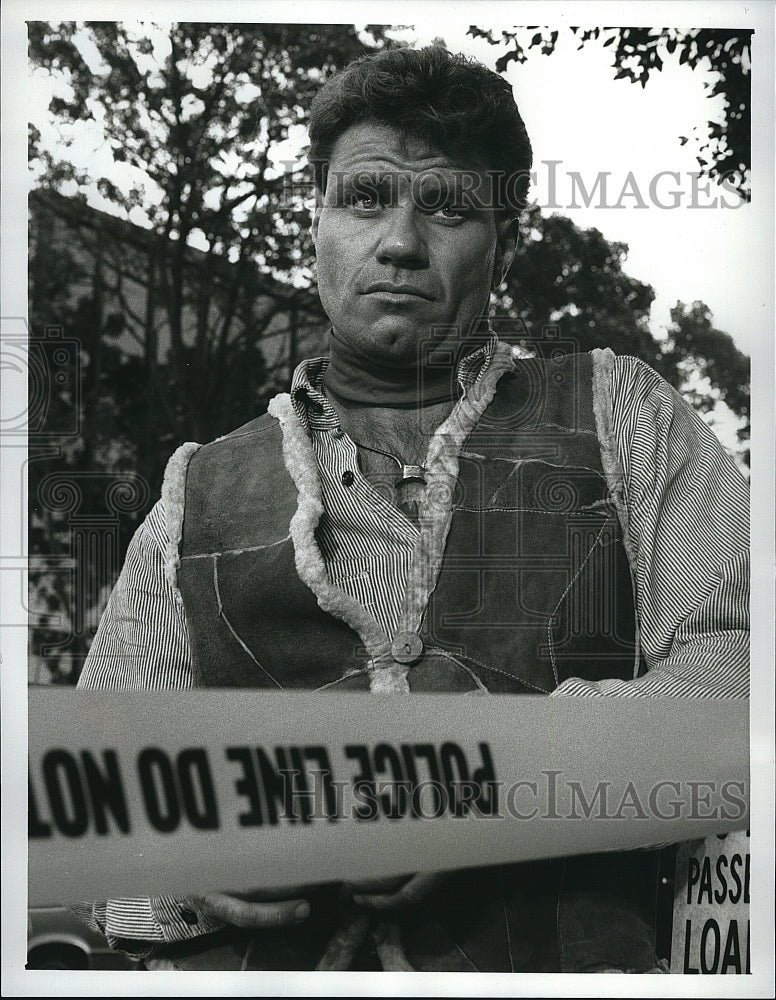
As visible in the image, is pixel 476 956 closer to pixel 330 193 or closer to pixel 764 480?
pixel 764 480

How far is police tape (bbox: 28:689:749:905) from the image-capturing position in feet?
10.0

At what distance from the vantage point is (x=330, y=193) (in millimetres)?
3133

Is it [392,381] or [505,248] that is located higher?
[505,248]

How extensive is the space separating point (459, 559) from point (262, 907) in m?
1.00

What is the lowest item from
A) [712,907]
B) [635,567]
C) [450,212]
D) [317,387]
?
[712,907]

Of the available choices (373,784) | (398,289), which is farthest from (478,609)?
(398,289)

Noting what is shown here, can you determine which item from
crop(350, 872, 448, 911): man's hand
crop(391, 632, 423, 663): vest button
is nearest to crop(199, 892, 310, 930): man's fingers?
crop(350, 872, 448, 911): man's hand

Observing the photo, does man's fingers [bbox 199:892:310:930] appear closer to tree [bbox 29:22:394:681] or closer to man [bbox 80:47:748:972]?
man [bbox 80:47:748:972]

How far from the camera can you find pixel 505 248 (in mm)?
3162

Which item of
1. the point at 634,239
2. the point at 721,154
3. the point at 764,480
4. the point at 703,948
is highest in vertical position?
the point at 721,154

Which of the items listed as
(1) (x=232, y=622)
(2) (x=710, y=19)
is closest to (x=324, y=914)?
(1) (x=232, y=622)

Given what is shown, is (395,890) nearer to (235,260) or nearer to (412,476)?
(412,476)

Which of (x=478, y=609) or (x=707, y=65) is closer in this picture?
(x=478, y=609)

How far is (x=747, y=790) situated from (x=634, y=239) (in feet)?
4.77
